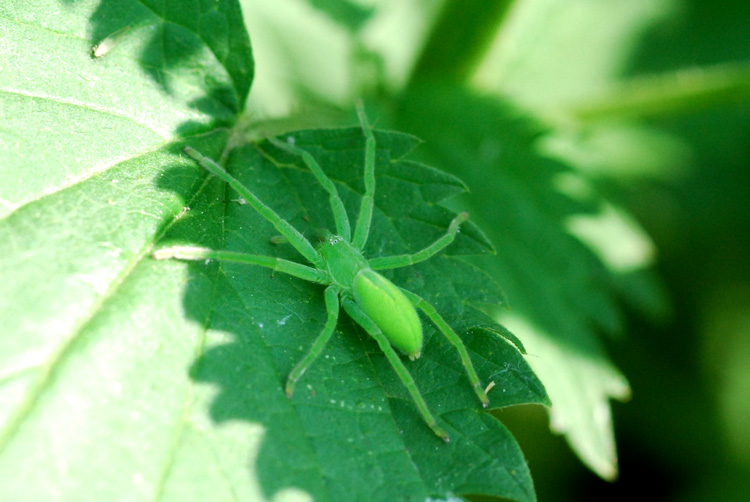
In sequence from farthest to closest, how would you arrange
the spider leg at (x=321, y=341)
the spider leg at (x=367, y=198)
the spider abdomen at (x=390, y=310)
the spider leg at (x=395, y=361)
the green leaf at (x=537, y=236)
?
the green leaf at (x=537, y=236) < the spider leg at (x=367, y=198) < the spider abdomen at (x=390, y=310) < the spider leg at (x=395, y=361) < the spider leg at (x=321, y=341)

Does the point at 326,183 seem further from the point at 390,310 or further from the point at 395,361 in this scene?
the point at 395,361

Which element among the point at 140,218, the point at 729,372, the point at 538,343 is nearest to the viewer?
the point at 140,218

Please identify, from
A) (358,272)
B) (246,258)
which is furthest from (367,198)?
(246,258)

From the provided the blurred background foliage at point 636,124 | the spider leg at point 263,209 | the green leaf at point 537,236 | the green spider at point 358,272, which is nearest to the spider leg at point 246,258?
the green spider at point 358,272

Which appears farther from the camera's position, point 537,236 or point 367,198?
point 537,236

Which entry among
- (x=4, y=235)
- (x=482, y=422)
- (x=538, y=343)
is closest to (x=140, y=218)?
(x=4, y=235)

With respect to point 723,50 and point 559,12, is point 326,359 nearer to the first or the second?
point 559,12

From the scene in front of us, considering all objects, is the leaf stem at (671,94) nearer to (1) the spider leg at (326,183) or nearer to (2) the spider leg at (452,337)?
(1) the spider leg at (326,183)

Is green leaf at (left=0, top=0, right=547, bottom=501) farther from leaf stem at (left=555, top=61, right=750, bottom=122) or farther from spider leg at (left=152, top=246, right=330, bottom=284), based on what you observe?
leaf stem at (left=555, top=61, right=750, bottom=122)
